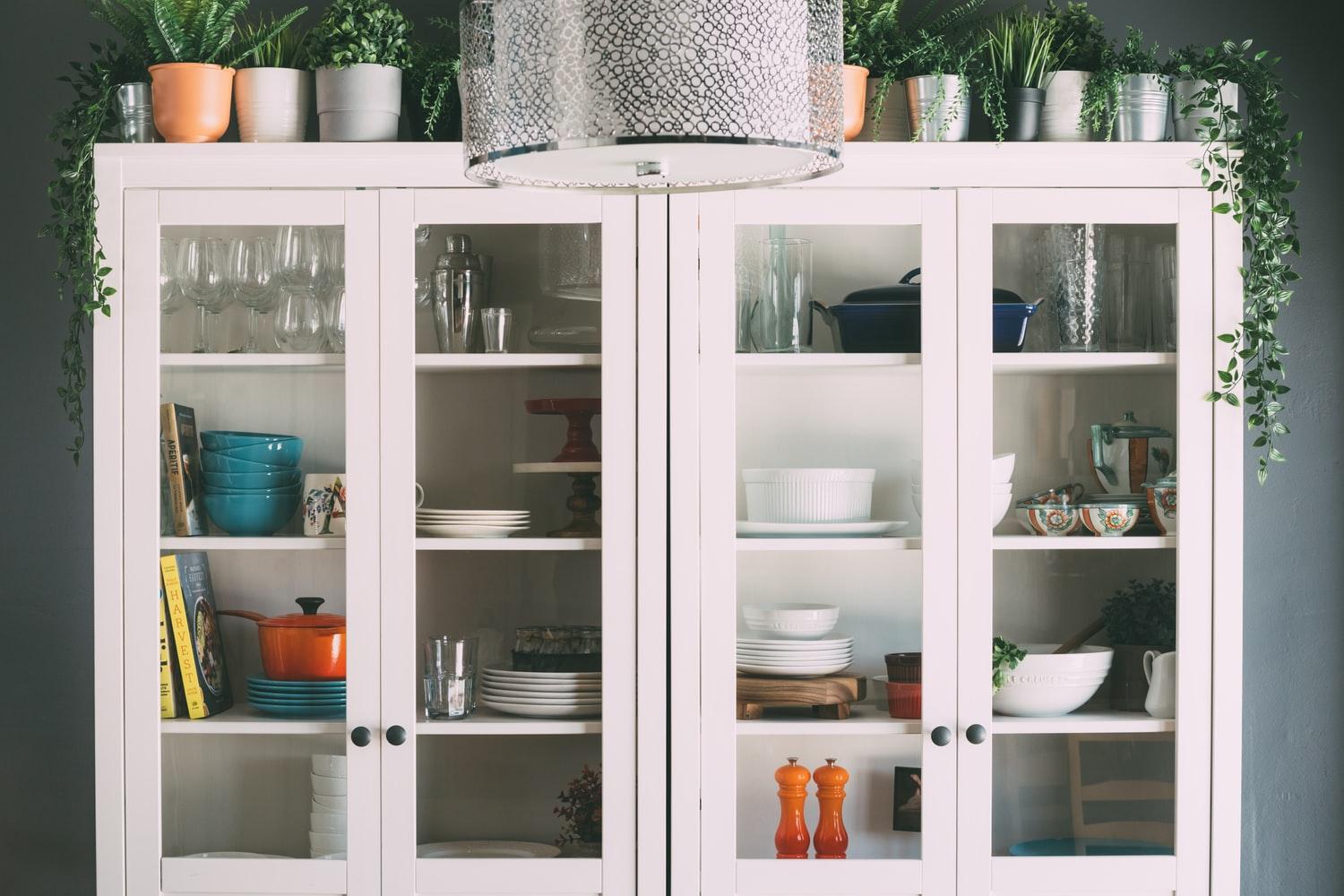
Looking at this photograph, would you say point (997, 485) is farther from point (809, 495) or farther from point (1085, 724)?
point (1085, 724)

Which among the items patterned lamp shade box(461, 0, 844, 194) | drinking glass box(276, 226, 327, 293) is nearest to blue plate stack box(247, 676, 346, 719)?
drinking glass box(276, 226, 327, 293)

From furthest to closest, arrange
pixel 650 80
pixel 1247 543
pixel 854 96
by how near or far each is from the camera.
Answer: pixel 1247 543
pixel 854 96
pixel 650 80

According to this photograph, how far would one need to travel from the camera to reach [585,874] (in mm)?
1976

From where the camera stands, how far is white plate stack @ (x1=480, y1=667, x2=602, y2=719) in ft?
6.54

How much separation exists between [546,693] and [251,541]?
0.55 meters

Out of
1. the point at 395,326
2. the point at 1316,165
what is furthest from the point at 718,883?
the point at 1316,165

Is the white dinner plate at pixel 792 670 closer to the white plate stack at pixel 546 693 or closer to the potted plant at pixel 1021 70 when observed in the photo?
the white plate stack at pixel 546 693

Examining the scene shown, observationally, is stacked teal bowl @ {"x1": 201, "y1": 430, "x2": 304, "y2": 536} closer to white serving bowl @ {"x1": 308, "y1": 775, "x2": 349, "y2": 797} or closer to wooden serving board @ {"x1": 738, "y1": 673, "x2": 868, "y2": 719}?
white serving bowl @ {"x1": 308, "y1": 775, "x2": 349, "y2": 797}

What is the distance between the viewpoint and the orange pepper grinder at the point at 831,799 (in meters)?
2.02

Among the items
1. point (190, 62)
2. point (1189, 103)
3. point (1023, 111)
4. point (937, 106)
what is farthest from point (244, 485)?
point (1189, 103)

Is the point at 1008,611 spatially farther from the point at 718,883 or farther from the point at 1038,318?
the point at 718,883

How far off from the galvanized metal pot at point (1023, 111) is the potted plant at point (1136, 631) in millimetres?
758

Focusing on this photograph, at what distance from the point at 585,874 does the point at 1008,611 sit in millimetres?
817

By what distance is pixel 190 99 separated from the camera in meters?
1.97
